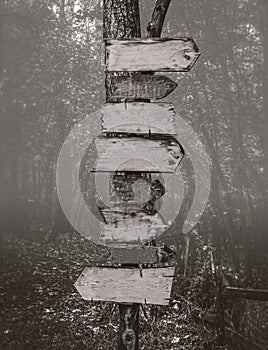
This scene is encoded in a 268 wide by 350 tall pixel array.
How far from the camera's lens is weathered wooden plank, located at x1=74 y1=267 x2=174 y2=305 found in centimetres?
365

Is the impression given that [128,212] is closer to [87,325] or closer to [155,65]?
[155,65]

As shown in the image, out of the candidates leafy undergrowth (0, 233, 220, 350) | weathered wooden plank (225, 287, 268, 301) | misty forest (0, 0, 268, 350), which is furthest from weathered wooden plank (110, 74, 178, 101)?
weathered wooden plank (225, 287, 268, 301)

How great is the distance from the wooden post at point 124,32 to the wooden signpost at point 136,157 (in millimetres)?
358

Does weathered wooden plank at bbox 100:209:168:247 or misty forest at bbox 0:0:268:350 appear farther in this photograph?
misty forest at bbox 0:0:268:350

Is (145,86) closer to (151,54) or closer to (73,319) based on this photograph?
(151,54)

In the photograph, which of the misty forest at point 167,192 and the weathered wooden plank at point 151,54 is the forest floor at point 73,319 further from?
the weathered wooden plank at point 151,54

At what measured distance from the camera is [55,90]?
21203 millimetres

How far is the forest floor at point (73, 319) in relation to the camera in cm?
670

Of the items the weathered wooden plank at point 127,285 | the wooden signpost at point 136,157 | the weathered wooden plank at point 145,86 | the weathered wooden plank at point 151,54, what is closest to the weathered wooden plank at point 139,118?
the wooden signpost at point 136,157

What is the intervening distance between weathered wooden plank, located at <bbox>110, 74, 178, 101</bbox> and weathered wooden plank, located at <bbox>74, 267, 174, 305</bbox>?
134 cm

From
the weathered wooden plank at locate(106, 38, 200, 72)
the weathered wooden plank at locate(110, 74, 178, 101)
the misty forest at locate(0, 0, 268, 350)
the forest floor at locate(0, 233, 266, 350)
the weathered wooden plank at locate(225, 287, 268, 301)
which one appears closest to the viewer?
the weathered wooden plank at locate(106, 38, 200, 72)

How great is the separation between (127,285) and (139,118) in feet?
4.22

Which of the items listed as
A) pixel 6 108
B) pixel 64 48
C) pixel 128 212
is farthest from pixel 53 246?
pixel 128 212

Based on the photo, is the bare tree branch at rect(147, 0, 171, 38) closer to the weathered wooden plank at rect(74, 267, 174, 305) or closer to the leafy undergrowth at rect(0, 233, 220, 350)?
the weathered wooden plank at rect(74, 267, 174, 305)
